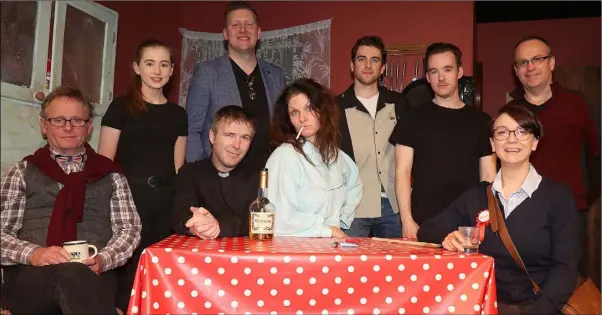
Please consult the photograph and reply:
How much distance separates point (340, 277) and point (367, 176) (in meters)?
1.49

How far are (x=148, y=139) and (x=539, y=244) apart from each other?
198 cm

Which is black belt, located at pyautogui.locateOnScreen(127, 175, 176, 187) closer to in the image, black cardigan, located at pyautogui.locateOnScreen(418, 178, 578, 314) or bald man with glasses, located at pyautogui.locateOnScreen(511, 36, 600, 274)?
black cardigan, located at pyautogui.locateOnScreen(418, 178, 578, 314)

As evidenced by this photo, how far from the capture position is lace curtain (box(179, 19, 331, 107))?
5.45m

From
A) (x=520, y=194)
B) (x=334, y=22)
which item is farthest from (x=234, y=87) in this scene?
(x=334, y=22)

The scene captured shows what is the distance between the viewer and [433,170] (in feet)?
9.90

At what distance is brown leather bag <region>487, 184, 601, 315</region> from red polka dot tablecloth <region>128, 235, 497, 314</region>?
38 cm

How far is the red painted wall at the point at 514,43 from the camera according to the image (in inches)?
255

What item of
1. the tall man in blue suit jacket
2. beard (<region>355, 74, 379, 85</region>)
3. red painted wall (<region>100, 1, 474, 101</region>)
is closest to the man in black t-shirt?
beard (<region>355, 74, 379, 85</region>)

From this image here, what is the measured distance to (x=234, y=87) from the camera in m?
3.49

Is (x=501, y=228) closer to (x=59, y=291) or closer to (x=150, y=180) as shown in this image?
(x=59, y=291)

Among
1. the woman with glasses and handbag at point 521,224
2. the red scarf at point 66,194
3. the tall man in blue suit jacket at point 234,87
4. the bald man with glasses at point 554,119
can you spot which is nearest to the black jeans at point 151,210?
the tall man in blue suit jacket at point 234,87

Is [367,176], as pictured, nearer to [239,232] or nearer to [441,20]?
[239,232]

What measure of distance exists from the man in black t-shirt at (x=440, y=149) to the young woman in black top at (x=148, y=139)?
1213 millimetres

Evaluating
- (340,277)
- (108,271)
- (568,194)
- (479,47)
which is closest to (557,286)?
(568,194)
